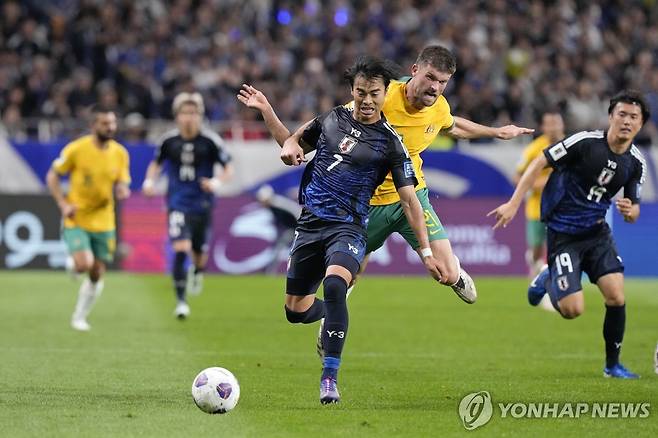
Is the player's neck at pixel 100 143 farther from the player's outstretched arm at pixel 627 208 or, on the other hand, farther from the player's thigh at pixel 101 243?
the player's outstretched arm at pixel 627 208

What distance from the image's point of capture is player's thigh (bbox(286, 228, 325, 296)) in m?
9.03

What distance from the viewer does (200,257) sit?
16.6 metres

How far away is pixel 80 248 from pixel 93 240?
27 centimetres

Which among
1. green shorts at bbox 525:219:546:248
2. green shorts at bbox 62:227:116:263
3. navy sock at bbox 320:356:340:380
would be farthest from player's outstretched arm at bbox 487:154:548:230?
green shorts at bbox 525:219:546:248

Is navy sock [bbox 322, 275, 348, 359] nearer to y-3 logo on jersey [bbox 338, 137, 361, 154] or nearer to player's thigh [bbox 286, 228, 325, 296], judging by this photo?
player's thigh [bbox 286, 228, 325, 296]

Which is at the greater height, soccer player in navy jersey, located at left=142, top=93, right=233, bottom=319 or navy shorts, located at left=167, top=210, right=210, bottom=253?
soccer player in navy jersey, located at left=142, top=93, right=233, bottom=319

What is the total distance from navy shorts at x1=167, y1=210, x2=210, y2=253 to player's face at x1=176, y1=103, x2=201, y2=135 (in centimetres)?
106

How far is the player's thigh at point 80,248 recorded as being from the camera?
47.4ft

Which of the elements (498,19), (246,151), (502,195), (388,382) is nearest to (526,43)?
(498,19)

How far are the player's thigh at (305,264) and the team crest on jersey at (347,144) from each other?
2.00 feet

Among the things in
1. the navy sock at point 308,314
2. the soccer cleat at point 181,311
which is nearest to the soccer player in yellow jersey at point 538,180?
the soccer cleat at point 181,311

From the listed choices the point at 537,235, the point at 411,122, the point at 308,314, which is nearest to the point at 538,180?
the point at 537,235

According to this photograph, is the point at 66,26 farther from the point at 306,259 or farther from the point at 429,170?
the point at 306,259

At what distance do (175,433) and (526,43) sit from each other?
75.4 feet
